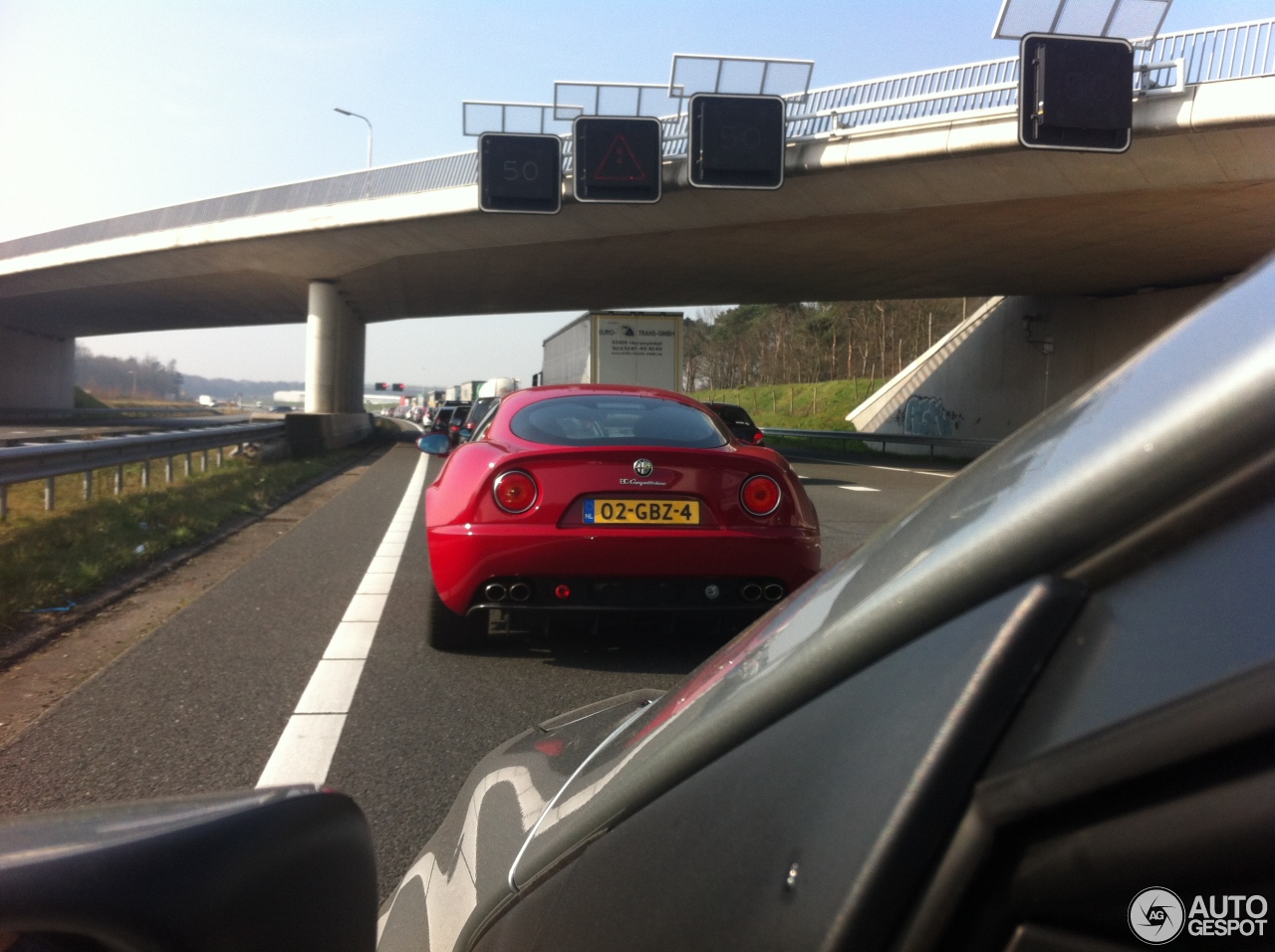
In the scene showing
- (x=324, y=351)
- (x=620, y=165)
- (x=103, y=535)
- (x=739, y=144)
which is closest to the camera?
(x=103, y=535)

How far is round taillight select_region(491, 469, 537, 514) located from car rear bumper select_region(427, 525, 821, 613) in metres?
0.12

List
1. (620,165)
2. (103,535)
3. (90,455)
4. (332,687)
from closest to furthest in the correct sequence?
(332,687) < (103,535) < (90,455) < (620,165)

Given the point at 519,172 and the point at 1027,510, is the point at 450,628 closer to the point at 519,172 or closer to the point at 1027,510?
the point at 1027,510

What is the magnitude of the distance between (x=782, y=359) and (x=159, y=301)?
3233 centimetres

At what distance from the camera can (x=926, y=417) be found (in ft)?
132

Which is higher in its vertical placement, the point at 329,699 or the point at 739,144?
the point at 739,144

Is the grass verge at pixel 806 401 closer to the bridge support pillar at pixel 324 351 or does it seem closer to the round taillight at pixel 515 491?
the bridge support pillar at pixel 324 351

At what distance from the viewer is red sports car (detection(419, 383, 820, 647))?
5414 millimetres

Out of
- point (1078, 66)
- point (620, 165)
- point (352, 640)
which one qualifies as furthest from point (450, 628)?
point (620, 165)

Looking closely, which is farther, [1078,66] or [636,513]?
[1078,66]

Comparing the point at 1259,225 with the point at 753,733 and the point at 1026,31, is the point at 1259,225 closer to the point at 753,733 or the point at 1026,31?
the point at 1026,31

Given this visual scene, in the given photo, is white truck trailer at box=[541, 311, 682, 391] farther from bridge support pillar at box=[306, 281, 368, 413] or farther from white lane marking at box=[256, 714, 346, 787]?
white lane marking at box=[256, 714, 346, 787]

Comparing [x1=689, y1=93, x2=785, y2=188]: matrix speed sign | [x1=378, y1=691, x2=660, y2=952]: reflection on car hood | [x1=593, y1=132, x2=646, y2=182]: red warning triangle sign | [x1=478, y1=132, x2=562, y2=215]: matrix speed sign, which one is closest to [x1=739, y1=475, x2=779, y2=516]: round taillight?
[x1=378, y1=691, x2=660, y2=952]: reflection on car hood

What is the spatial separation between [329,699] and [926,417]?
37.3 meters
